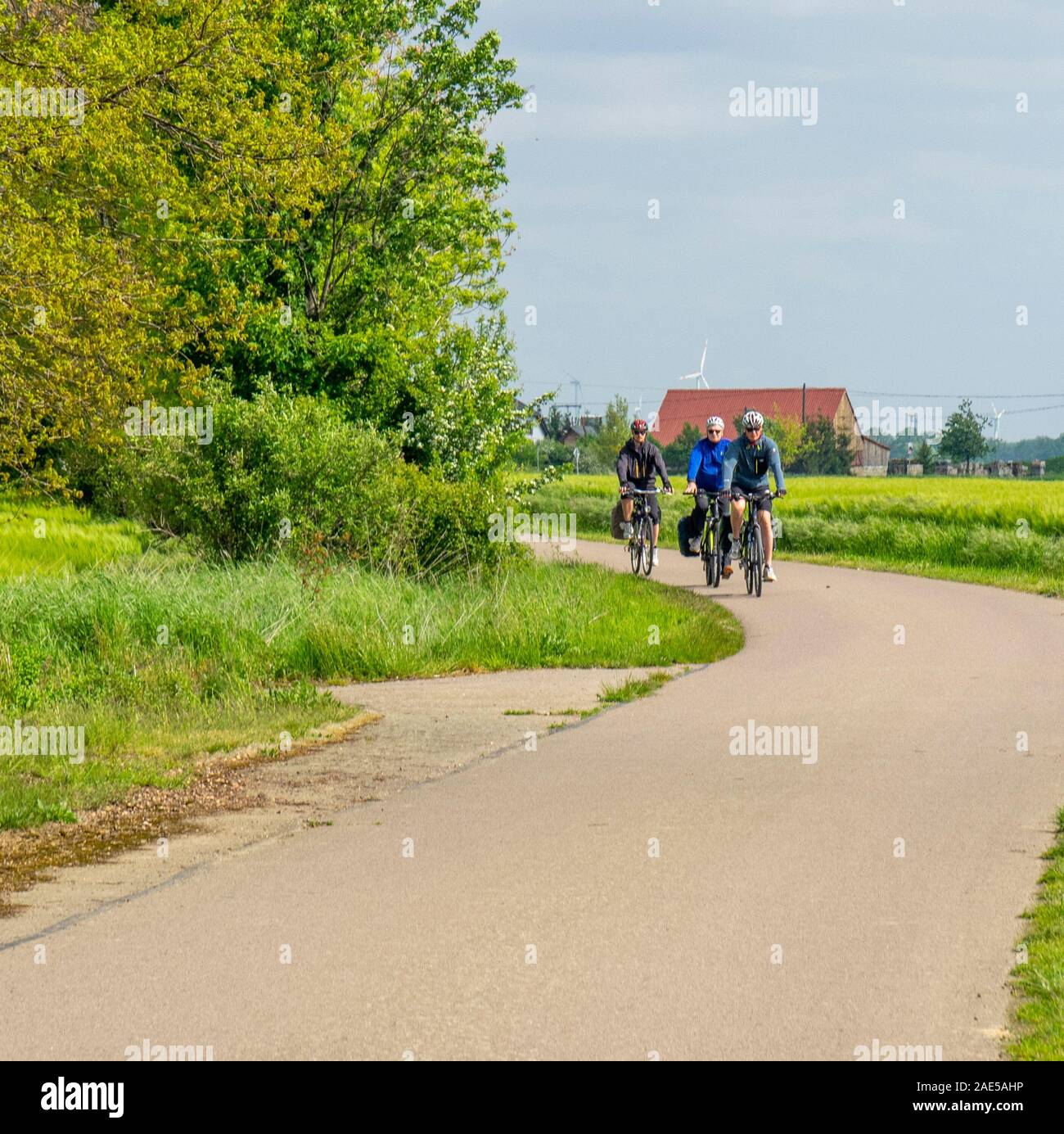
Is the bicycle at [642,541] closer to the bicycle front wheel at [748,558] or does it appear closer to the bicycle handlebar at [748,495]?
the bicycle front wheel at [748,558]

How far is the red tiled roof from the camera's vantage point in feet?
452

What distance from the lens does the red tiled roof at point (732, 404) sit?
452ft

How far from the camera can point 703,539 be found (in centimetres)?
2306

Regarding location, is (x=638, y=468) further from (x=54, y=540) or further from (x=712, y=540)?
(x=54, y=540)

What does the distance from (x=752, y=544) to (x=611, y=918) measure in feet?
51.1

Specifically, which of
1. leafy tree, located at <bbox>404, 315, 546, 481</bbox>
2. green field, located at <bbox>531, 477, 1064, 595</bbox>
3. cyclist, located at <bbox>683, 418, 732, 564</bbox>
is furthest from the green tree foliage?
green field, located at <bbox>531, 477, 1064, 595</bbox>

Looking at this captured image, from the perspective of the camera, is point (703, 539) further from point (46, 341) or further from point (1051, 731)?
point (1051, 731)

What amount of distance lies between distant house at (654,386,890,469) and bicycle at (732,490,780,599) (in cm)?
10792

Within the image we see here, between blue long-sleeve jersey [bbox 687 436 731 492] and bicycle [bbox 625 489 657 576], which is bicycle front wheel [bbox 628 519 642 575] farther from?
blue long-sleeve jersey [bbox 687 436 731 492]

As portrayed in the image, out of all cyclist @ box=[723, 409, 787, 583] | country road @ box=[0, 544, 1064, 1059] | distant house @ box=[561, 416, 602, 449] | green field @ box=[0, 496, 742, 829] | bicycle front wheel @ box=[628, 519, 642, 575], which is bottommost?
country road @ box=[0, 544, 1064, 1059]

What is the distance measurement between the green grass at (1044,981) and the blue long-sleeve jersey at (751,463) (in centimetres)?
1379

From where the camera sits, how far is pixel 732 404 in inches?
5655

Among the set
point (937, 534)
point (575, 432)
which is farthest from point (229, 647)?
point (575, 432)
